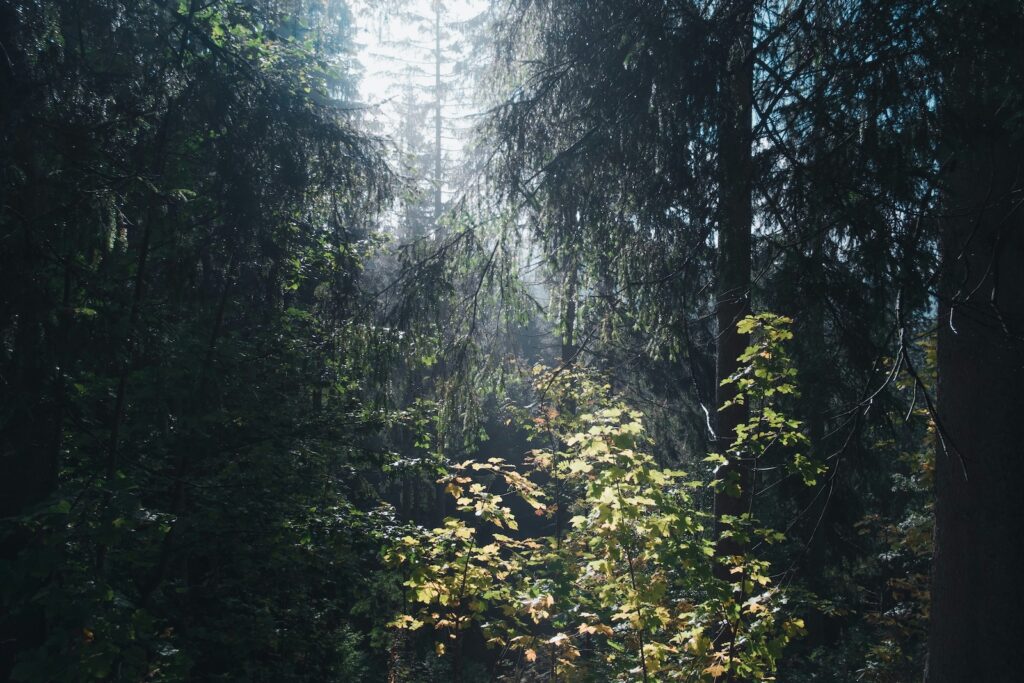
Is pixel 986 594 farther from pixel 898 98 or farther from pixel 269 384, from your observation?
pixel 269 384

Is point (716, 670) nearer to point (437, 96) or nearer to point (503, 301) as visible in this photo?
point (503, 301)

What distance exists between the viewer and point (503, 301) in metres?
6.26

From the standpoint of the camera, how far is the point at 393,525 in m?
6.36

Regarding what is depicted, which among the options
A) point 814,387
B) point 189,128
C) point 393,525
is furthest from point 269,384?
point 814,387

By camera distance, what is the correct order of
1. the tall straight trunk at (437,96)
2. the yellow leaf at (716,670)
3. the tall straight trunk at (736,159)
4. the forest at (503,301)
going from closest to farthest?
the forest at (503,301), the yellow leaf at (716,670), the tall straight trunk at (736,159), the tall straight trunk at (437,96)

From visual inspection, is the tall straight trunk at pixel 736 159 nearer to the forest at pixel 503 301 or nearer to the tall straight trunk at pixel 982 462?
the forest at pixel 503 301

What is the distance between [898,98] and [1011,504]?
8.10 ft

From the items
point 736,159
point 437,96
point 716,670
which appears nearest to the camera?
point 716,670

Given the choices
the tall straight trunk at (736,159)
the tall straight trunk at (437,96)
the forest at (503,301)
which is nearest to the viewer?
the forest at (503,301)

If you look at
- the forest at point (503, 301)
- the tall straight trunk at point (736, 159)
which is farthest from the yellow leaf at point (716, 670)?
the tall straight trunk at point (736, 159)

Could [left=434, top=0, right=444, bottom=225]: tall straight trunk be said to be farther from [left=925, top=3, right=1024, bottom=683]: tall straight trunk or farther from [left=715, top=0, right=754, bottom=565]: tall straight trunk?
[left=925, top=3, right=1024, bottom=683]: tall straight trunk

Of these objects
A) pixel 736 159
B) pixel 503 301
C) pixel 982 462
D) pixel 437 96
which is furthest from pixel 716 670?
pixel 437 96

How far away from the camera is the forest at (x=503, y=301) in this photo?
3.82 meters

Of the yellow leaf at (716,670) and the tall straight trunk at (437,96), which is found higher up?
the tall straight trunk at (437,96)
